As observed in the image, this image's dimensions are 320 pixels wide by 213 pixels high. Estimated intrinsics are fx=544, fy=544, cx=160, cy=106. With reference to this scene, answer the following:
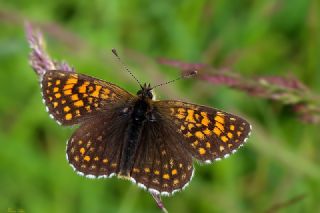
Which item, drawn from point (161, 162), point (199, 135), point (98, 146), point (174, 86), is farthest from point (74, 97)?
point (174, 86)

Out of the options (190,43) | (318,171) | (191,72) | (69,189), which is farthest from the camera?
(190,43)

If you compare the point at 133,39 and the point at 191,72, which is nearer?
the point at 191,72

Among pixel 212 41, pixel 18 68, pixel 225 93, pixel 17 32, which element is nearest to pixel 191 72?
pixel 225 93

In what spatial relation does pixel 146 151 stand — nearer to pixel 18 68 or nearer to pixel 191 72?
pixel 191 72

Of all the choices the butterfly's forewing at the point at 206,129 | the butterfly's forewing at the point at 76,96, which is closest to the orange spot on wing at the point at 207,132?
the butterfly's forewing at the point at 206,129

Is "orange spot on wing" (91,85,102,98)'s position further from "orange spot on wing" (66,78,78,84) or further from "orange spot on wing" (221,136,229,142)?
"orange spot on wing" (221,136,229,142)

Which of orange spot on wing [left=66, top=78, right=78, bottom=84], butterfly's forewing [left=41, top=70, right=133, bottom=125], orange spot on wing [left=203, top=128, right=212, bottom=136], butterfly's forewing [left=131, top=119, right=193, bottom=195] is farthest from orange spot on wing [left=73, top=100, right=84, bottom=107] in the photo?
orange spot on wing [left=203, top=128, right=212, bottom=136]

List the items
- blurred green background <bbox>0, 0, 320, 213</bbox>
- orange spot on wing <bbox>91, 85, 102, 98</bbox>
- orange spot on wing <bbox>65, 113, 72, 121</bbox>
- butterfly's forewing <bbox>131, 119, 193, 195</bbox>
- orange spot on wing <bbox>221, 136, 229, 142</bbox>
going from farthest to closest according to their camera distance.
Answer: blurred green background <bbox>0, 0, 320, 213</bbox> < orange spot on wing <bbox>91, 85, 102, 98</bbox> < orange spot on wing <bbox>65, 113, 72, 121</bbox> < orange spot on wing <bbox>221, 136, 229, 142</bbox> < butterfly's forewing <bbox>131, 119, 193, 195</bbox>
